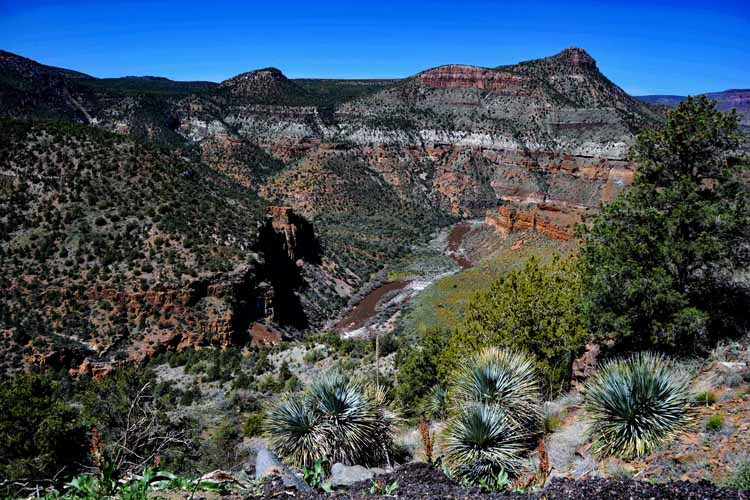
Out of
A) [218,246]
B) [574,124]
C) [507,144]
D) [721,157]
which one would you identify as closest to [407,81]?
[507,144]

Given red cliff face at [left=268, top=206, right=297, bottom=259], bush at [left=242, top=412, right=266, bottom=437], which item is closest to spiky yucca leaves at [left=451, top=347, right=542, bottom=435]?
bush at [left=242, top=412, right=266, bottom=437]

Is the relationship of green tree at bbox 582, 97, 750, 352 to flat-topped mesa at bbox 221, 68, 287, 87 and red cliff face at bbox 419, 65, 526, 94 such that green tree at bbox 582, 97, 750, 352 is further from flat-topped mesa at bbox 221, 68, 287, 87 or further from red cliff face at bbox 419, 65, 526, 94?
flat-topped mesa at bbox 221, 68, 287, 87

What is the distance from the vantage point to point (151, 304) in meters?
30.5

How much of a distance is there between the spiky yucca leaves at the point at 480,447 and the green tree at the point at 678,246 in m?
6.89

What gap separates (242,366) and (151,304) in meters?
6.85

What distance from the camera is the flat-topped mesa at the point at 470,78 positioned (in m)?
120

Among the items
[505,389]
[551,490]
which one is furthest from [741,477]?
[505,389]

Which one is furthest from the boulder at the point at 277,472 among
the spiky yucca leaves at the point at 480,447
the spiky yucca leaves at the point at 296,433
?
the spiky yucca leaves at the point at 480,447

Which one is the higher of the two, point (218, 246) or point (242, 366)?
point (218, 246)

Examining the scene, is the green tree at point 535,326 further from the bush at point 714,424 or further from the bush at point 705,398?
the bush at point 714,424

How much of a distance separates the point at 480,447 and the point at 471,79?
12465 centimetres

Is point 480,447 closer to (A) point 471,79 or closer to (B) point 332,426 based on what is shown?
(B) point 332,426

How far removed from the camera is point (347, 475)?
8.59 m

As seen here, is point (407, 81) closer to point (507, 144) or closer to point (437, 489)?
point (507, 144)
